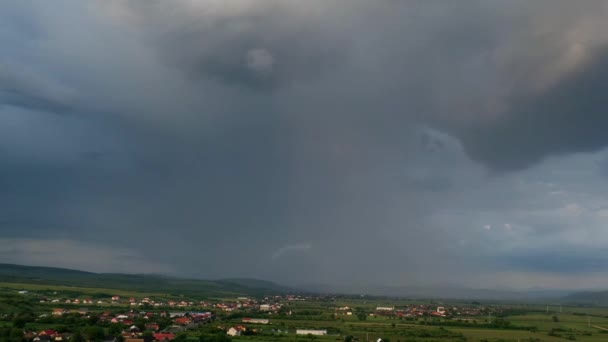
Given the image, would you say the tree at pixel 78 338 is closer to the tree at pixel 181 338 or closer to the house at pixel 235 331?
the tree at pixel 181 338

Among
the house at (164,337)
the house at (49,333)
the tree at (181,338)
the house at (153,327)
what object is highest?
the house at (49,333)

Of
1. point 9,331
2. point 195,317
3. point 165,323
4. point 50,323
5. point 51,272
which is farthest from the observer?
point 51,272

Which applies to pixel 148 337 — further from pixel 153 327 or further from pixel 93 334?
pixel 153 327

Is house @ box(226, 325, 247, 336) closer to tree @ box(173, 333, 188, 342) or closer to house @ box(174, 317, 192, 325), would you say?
tree @ box(173, 333, 188, 342)

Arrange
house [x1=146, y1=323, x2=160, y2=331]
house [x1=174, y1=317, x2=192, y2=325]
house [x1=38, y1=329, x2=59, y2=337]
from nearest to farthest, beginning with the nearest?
house [x1=38, y1=329, x2=59, y2=337], house [x1=146, y1=323, x2=160, y2=331], house [x1=174, y1=317, x2=192, y2=325]

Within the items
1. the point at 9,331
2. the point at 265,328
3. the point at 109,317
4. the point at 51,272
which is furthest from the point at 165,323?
the point at 51,272

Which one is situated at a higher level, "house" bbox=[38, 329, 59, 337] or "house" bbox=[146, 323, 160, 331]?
"house" bbox=[38, 329, 59, 337]

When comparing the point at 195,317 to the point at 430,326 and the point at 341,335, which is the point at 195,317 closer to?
the point at 341,335

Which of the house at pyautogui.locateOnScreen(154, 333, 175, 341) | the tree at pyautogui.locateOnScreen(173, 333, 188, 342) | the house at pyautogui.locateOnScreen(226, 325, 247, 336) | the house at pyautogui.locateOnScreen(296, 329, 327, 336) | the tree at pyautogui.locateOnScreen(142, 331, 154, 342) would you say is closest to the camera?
the tree at pyautogui.locateOnScreen(173, 333, 188, 342)

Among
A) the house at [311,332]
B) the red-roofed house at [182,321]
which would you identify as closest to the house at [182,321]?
the red-roofed house at [182,321]

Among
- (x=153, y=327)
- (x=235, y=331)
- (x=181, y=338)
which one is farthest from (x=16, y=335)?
(x=235, y=331)

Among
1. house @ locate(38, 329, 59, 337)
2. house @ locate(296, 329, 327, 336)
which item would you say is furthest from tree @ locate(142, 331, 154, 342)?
house @ locate(296, 329, 327, 336)
